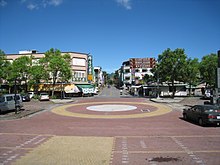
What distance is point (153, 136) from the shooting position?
1230 cm

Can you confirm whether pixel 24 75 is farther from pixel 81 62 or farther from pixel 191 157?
pixel 191 157

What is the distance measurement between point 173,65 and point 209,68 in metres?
9.50

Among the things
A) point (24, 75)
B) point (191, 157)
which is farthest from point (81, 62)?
point (191, 157)

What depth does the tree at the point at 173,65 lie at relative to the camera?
4581cm

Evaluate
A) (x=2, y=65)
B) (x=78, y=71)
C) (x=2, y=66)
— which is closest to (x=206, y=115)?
(x=2, y=66)

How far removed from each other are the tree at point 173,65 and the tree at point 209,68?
22.2ft

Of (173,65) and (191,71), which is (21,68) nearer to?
(173,65)

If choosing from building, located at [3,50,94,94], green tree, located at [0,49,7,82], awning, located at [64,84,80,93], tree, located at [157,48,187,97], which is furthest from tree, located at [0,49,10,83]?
tree, located at [157,48,187,97]

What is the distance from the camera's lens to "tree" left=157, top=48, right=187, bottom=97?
4581 centimetres

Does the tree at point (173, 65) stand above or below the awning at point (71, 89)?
above

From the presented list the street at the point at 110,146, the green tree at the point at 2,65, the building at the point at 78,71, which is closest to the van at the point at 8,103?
the street at the point at 110,146

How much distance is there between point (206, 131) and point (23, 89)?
53480mm

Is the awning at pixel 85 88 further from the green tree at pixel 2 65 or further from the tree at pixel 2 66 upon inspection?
the green tree at pixel 2 65

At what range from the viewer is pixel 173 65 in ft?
152
